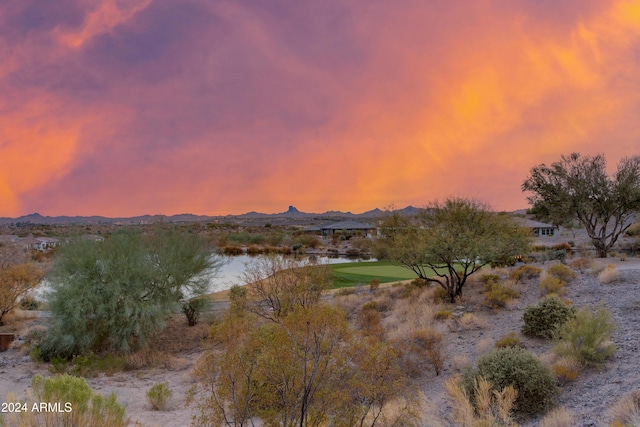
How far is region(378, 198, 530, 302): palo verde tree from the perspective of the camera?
18078 millimetres

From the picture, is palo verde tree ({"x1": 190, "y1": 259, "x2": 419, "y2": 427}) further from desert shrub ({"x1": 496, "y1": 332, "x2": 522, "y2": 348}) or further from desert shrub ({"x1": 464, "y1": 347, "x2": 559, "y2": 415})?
desert shrub ({"x1": 496, "y1": 332, "x2": 522, "y2": 348})

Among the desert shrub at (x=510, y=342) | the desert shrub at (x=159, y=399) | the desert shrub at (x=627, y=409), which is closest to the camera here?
the desert shrub at (x=627, y=409)

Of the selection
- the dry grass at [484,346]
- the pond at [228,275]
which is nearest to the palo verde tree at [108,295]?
the pond at [228,275]

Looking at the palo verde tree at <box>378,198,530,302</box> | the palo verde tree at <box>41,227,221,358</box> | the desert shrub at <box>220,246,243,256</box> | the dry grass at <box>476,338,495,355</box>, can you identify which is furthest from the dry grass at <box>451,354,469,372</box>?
the desert shrub at <box>220,246,243,256</box>

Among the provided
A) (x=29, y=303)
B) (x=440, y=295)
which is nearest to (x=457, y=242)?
(x=440, y=295)

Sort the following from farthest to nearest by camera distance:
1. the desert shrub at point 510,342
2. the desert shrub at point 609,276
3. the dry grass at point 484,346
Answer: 1. the desert shrub at point 609,276
2. the dry grass at point 484,346
3. the desert shrub at point 510,342

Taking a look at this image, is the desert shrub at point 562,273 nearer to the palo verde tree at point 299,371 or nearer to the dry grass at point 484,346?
the dry grass at point 484,346

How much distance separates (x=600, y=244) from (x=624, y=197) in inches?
125

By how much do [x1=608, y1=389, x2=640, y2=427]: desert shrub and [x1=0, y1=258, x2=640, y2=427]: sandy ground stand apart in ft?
0.70

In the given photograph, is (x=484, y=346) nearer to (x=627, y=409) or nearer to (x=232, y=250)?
(x=627, y=409)

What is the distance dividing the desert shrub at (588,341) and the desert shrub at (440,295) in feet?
28.3

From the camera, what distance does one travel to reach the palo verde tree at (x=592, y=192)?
26.6 meters

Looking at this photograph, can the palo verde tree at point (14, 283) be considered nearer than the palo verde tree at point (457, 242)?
No

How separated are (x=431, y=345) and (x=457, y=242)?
238 inches
